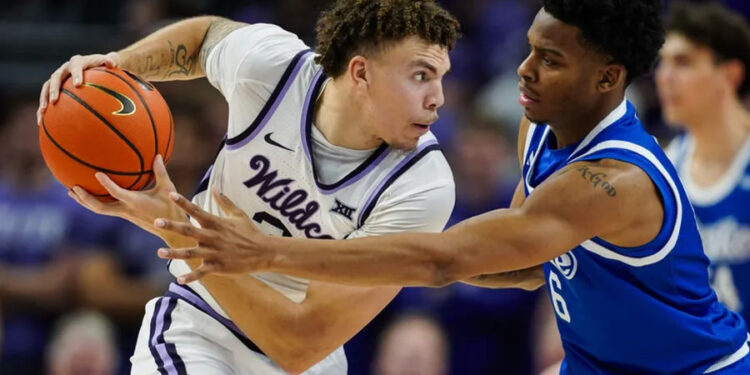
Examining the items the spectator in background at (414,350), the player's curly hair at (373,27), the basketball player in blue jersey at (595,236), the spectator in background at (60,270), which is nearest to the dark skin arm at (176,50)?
the player's curly hair at (373,27)

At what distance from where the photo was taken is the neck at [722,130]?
6.78m

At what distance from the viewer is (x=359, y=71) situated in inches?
167

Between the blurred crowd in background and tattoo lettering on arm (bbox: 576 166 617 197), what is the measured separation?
3016 millimetres

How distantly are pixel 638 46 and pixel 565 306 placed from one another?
0.97m

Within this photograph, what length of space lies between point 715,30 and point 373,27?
337cm

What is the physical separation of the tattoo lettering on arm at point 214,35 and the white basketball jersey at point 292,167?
0.21 feet

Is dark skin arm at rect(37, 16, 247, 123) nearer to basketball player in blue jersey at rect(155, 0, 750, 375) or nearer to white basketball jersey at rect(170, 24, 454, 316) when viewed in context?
white basketball jersey at rect(170, 24, 454, 316)

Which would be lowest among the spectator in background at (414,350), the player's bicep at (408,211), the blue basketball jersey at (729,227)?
the spectator in background at (414,350)

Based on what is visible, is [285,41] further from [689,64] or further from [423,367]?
[689,64]

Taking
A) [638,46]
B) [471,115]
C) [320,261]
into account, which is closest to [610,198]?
[638,46]

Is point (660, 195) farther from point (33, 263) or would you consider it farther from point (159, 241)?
point (33, 263)

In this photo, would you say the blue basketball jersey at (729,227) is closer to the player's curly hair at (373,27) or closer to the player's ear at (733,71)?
the player's ear at (733,71)

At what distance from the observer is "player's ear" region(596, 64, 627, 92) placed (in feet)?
12.8

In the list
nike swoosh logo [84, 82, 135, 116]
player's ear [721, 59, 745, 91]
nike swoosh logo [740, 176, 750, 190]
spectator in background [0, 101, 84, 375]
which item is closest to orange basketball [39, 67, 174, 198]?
nike swoosh logo [84, 82, 135, 116]
